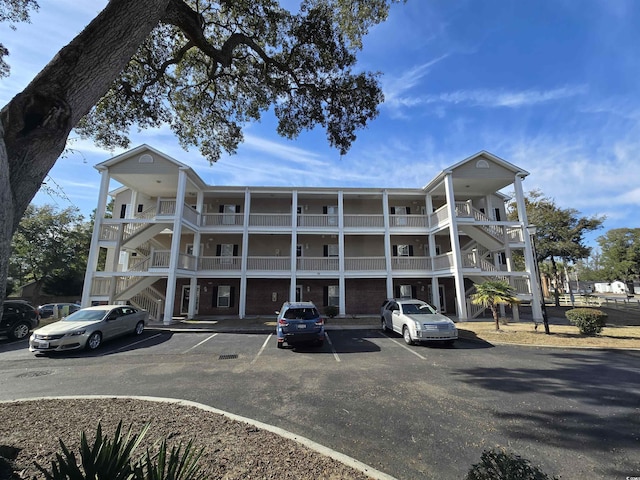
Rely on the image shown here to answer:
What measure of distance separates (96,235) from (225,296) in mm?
8571

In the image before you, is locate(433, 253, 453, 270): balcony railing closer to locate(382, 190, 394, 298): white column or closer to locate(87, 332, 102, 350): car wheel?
locate(382, 190, 394, 298): white column

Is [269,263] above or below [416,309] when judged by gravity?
above

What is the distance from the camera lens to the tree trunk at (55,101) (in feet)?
9.37

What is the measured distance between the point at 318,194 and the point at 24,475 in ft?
61.5

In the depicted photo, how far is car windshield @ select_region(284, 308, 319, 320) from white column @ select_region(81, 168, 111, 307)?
43.3ft

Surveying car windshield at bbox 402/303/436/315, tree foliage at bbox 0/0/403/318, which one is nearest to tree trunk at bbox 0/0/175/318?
tree foliage at bbox 0/0/403/318

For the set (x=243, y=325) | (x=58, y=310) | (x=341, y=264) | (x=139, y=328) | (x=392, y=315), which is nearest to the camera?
(x=392, y=315)

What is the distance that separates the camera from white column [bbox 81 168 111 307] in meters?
16.3

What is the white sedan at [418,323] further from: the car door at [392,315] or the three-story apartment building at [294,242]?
the three-story apartment building at [294,242]

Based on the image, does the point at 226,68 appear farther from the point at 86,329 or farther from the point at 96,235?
the point at 96,235

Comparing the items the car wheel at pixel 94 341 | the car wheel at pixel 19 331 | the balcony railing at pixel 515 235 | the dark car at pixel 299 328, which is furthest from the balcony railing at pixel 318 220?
the car wheel at pixel 19 331

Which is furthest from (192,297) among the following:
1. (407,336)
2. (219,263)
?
(407,336)

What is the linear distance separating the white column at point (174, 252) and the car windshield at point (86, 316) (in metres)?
4.46

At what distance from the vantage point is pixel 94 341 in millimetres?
10422
